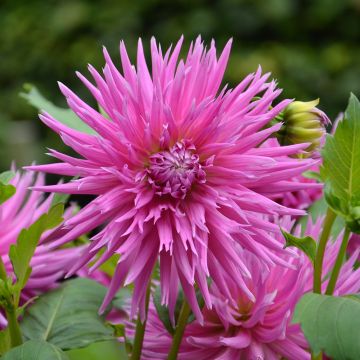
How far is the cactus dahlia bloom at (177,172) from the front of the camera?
462mm

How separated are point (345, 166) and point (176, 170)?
98 millimetres

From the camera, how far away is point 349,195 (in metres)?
0.50

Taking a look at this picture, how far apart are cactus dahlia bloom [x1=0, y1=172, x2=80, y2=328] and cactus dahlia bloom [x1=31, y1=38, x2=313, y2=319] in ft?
0.50

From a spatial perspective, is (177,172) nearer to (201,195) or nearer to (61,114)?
(201,195)

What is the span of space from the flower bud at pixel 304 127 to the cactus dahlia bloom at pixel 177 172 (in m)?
0.05

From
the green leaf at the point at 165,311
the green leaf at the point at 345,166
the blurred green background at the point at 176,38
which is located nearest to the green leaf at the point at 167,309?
the green leaf at the point at 165,311

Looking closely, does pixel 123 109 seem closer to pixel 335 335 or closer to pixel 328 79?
pixel 335 335

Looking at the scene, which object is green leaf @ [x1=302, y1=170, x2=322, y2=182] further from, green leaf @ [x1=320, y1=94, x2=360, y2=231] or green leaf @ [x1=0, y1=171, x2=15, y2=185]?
green leaf @ [x1=0, y1=171, x2=15, y2=185]

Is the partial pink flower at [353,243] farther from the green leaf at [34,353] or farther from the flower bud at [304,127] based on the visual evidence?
the green leaf at [34,353]

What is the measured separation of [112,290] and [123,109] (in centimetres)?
10

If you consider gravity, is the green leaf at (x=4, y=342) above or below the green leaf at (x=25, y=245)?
below

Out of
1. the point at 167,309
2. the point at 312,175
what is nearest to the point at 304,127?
the point at 312,175

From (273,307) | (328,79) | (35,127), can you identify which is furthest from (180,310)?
(35,127)

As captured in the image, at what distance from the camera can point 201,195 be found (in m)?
0.49
